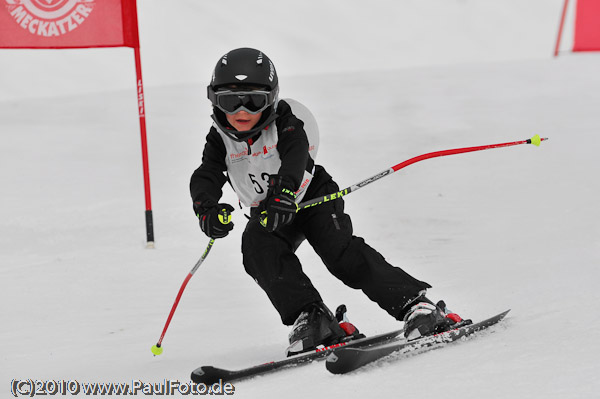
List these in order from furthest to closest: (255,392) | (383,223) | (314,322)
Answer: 1. (383,223)
2. (314,322)
3. (255,392)

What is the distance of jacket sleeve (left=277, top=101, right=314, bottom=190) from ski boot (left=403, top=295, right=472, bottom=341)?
28.2 inches

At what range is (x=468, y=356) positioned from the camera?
276cm

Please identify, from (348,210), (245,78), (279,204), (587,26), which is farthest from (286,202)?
(587,26)

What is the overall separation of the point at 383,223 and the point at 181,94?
540 cm

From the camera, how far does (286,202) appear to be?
3.14m

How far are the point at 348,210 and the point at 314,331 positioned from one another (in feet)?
12.1

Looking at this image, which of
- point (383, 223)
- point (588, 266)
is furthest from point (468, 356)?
point (383, 223)

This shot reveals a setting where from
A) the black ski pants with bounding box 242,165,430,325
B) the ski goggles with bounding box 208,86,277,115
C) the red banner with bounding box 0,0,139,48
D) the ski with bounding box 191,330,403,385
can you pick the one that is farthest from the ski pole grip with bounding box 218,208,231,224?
the red banner with bounding box 0,0,139,48

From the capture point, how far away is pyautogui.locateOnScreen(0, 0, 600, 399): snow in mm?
2979

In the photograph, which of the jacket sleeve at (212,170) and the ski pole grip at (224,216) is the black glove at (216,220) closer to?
the ski pole grip at (224,216)

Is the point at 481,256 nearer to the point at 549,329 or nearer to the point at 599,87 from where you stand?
the point at 549,329

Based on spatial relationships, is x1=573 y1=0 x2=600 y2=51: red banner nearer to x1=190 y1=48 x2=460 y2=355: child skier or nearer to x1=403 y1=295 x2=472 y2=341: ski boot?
x1=190 y1=48 x2=460 y2=355: child skier

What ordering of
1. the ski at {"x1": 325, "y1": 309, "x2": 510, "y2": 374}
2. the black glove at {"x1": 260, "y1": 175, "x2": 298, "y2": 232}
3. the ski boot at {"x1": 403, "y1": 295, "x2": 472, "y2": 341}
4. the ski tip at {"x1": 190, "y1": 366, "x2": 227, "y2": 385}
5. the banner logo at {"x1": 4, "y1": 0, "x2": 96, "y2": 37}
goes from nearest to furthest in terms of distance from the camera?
the ski at {"x1": 325, "y1": 309, "x2": 510, "y2": 374}
the ski tip at {"x1": 190, "y1": 366, "x2": 227, "y2": 385}
the black glove at {"x1": 260, "y1": 175, "x2": 298, "y2": 232}
the ski boot at {"x1": 403, "y1": 295, "x2": 472, "y2": 341}
the banner logo at {"x1": 4, "y1": 0, "x2": 96, "y2": 37}

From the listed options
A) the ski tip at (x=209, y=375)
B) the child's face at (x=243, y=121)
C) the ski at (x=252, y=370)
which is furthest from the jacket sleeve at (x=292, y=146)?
the ski tip at (x=209, y=375)
